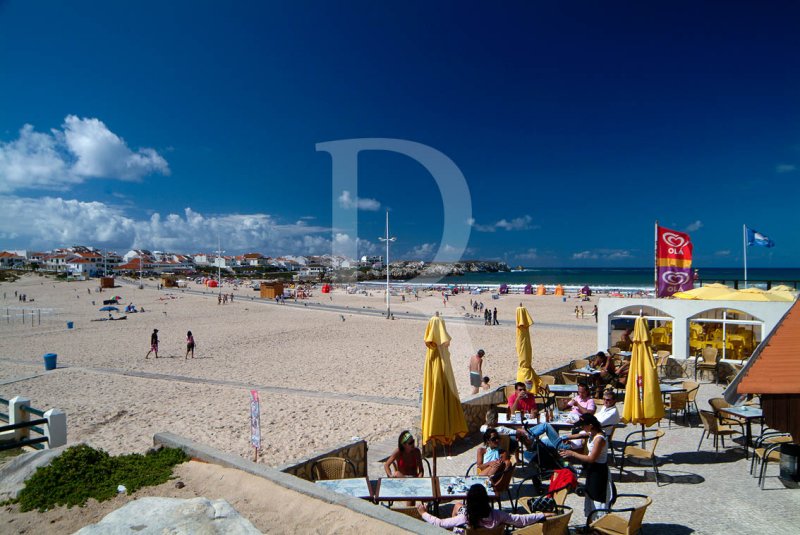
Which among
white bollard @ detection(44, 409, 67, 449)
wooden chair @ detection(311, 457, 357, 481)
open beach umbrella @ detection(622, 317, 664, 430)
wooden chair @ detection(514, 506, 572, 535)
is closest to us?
wooden chair @ detection(514, 506, 572, 535)

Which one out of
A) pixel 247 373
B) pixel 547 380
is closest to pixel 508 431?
pixel 547 380

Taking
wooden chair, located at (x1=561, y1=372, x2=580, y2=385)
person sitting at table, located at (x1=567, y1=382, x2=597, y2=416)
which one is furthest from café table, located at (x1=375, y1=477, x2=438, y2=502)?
wooden chair, located at (x1=561, y1=372, x2=580, y2=385)

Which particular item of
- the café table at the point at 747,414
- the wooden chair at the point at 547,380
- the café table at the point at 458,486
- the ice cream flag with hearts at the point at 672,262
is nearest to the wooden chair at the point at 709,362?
the ice cream flag with hearts at the point at 672,262

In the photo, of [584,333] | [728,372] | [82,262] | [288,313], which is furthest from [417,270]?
[728,372]

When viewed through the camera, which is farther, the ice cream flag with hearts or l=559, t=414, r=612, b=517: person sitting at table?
the ice cream flag with hearts

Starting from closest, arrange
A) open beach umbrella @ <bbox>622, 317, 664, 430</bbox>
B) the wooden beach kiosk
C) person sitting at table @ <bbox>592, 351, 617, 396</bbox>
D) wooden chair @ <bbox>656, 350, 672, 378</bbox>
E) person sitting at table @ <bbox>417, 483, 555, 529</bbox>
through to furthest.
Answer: person sitting at table @ <bbox>417, 483, 555, 529</bbox>, open beach umbrella @ <bbox>622, 317, 664, 430</bbox>, person sitting at table @ <bbox>592, 351, 617, 396</bbox>, wooden chair @ <bbox>656, 350, 672, 378</bbox>, the wooden beach kiosk

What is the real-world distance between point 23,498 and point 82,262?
137m

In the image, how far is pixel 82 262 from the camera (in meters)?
117

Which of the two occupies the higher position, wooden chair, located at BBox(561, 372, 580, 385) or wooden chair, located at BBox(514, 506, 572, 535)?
wooden chair, located at BBox(514, 506, 572, 535)

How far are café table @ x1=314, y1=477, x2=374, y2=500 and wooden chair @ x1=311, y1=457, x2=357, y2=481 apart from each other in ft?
0.70

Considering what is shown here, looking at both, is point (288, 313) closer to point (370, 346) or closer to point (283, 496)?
point (370, 346)

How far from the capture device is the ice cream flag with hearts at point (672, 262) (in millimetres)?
12719

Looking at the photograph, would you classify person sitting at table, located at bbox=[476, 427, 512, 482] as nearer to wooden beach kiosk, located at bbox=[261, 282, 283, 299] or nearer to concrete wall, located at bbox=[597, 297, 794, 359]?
concrete wall, located at bbox=[597, 297, 794, 359]

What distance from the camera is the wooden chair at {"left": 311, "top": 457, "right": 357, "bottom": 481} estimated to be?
5.03 m
